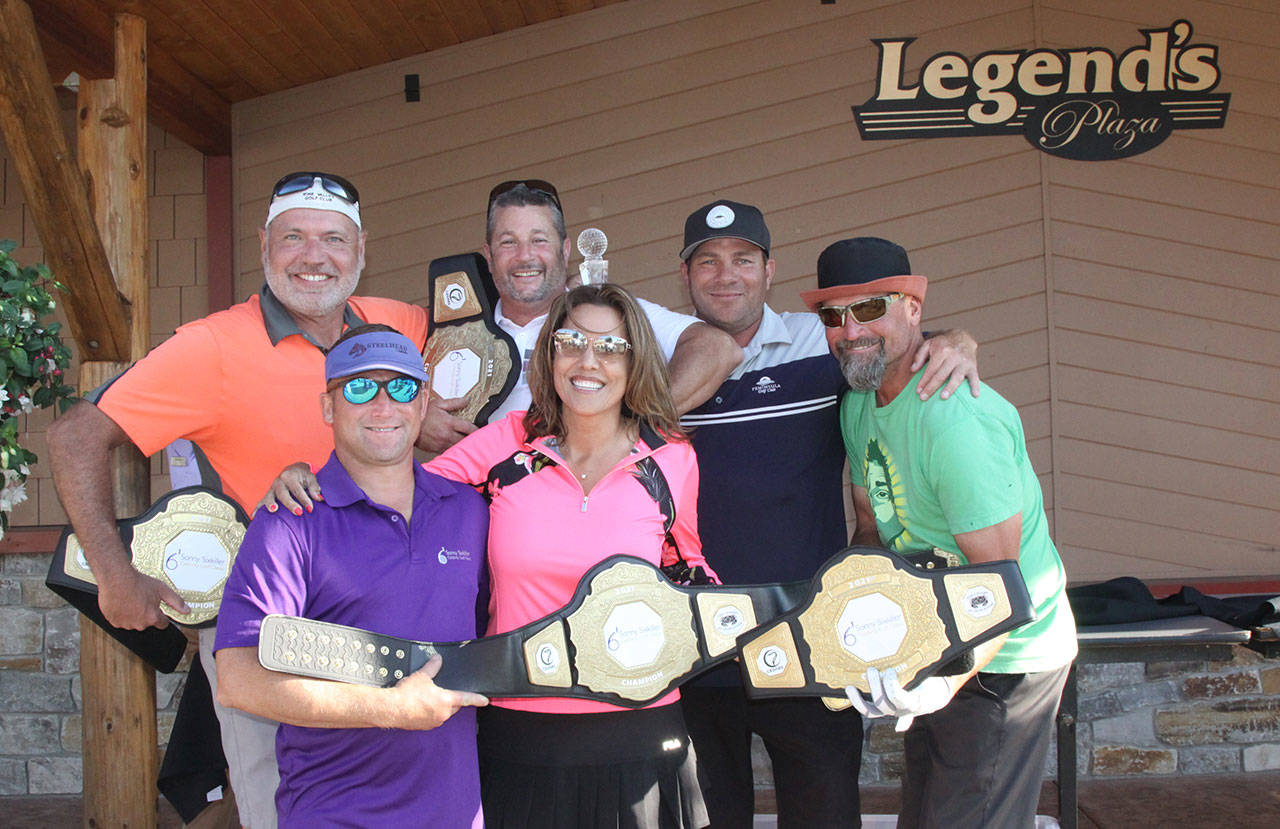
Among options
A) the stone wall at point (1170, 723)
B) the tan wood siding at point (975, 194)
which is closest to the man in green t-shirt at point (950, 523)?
the stone wall at point (1170, 723)

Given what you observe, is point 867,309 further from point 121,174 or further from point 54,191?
point 121,174

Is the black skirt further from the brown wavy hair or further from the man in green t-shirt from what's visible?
the brown wavy hair

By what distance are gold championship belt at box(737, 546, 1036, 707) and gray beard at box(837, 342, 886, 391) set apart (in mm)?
422

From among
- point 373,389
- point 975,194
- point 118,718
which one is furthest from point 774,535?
point 975,194

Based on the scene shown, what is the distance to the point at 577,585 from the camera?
2088 mm

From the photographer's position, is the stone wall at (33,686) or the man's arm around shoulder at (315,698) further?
the stone wall at (33,686)

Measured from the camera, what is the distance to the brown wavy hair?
7.46ft

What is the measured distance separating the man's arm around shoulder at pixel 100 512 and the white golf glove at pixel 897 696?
5.48 feet

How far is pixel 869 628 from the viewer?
216 cm

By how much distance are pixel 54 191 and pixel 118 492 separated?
3.19ft

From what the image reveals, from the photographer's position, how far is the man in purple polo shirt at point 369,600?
5.98ft

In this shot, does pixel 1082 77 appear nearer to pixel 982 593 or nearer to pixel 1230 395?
pixel 1230 395

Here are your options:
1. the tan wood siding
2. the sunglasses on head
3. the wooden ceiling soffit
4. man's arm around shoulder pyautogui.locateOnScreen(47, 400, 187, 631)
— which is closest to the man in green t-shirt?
the sunglasses on head

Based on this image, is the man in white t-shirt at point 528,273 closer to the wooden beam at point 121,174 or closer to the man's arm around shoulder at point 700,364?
the man's arm around shoulder at point 700,364
